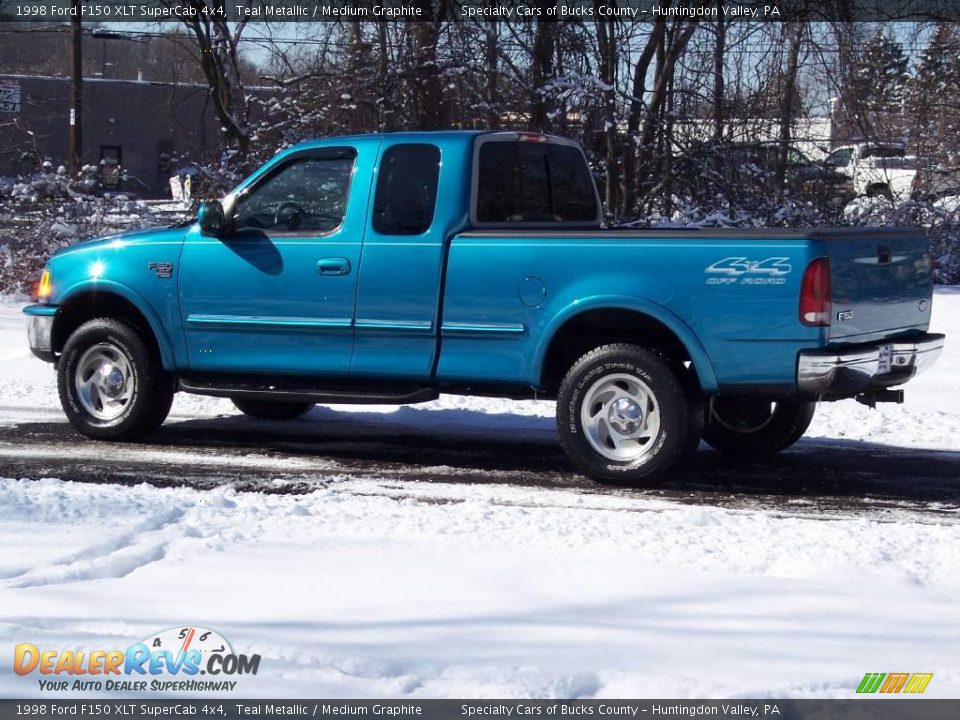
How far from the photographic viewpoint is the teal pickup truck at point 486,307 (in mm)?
6844

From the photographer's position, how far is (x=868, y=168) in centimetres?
1912

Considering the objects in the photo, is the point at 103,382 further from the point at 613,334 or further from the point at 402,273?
the point at 613,334

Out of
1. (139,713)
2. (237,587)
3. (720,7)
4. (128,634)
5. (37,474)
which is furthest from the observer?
(720,7)

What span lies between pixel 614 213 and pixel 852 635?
46.5ft

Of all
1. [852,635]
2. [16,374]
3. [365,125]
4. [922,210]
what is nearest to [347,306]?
[852,635]

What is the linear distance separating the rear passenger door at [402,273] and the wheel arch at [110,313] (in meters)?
1.44

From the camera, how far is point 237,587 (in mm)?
5031

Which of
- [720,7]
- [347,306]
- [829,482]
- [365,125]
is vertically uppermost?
[720,7]

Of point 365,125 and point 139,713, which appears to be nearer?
point 139,713

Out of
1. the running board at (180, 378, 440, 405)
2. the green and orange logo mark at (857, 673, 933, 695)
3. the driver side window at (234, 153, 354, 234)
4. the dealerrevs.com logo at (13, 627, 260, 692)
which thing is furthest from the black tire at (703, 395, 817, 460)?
the dealerrevs.com logo at (13, 627, 260, 692)

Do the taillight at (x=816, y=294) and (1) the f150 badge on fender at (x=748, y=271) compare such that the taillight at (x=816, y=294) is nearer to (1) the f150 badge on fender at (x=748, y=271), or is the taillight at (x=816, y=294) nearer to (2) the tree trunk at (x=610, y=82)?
(1) the f150 badge on fender at (x=748, y=271)

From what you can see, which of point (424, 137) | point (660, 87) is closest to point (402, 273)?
A: point (424, 137)

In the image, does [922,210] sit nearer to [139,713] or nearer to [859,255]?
[859,255]

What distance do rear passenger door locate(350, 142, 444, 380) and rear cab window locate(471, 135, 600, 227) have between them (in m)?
0.29
